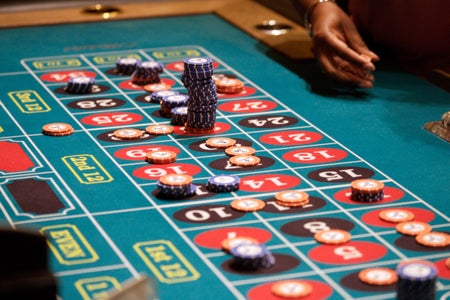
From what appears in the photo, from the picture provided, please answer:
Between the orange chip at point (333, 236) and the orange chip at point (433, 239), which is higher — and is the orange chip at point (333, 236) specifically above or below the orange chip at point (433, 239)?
below

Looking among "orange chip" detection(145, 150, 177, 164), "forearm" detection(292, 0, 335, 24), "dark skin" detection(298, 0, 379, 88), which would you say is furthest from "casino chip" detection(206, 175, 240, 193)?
"forearm" detection(292, 0, 335, 24)

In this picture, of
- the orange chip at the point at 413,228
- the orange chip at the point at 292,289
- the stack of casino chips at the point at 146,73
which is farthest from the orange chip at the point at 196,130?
the orange chip at the point at 292,289

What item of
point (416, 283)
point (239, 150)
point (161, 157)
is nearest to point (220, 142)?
point (239, 150)

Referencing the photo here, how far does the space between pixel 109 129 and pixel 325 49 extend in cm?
131

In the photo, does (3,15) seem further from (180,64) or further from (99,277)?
(99,277)

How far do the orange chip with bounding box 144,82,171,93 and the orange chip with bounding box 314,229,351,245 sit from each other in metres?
1.86

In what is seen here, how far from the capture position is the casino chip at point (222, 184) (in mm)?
3959

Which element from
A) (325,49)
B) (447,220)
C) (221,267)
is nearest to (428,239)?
(447,220)

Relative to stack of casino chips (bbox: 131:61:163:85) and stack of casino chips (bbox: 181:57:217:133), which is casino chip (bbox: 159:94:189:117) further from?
stack of casino chips (bbox: 131:61:163:85)

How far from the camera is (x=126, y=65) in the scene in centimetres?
551

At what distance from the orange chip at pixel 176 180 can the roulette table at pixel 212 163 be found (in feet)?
0.20

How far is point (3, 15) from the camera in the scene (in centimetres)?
655

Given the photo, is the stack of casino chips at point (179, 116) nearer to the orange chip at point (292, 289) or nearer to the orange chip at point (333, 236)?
the orange chip at point (333, 236)

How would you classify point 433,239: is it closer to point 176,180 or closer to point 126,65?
point 176,180
